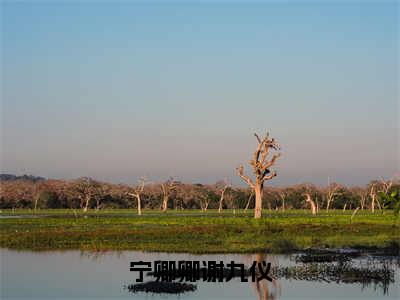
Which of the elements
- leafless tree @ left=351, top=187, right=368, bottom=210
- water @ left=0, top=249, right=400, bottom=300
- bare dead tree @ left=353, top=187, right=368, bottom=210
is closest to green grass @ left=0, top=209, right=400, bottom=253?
water @ left=0, top=249, right=400, bottom=300

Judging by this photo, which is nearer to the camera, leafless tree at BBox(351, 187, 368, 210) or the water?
the water

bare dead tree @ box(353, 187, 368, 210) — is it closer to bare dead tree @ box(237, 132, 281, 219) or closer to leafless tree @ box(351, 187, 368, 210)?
leafless tree @ box(351, 187, 368, 210)

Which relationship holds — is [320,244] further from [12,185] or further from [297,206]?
[12,185]

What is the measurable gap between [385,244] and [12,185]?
107016 millimetres

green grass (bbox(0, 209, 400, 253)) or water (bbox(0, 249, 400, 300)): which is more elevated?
green grass (bbox(0, 209, 400, 253))

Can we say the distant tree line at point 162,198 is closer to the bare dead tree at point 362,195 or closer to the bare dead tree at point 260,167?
the bare dead tree at point 362,195

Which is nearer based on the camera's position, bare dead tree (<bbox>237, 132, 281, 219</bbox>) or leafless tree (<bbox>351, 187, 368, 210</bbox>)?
bare dead tree (<bbox>237, 132, 281, 219</bbox>)

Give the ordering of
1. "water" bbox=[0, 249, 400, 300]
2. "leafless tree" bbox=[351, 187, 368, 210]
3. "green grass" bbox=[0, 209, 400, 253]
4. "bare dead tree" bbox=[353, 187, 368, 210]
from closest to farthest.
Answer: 1. "water" bbox=[0, 249, 400, 300]
2. "green grass" bbox=[0, 209, 400, 253]
3. "bare dead tree" bbox=[353, 187, 368, 210]
4. "leafless tree" bbox=[351, 187, 368, 210]

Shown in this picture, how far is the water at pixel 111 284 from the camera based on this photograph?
19.2 metres

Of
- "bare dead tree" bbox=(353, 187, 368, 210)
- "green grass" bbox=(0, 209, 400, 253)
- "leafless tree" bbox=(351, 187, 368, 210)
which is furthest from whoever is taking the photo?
"leafless tree" bbox=(351, 187, 368, 210)

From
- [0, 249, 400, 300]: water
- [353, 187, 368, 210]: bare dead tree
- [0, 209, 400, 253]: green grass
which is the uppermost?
[353, 187, 368, 210]: bare dead tree

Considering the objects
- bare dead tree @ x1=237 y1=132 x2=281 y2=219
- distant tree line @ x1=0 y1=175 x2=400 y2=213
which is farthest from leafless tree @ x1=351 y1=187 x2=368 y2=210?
bare dead tree @ x1=237 y1=132 x2=281 y2=219

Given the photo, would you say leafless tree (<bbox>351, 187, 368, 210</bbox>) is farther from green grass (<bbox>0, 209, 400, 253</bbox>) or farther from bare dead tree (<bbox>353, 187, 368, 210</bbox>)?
green grass (<bbox>0, 209, 400, 253</bbox>)

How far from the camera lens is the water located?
19219 millimetres
